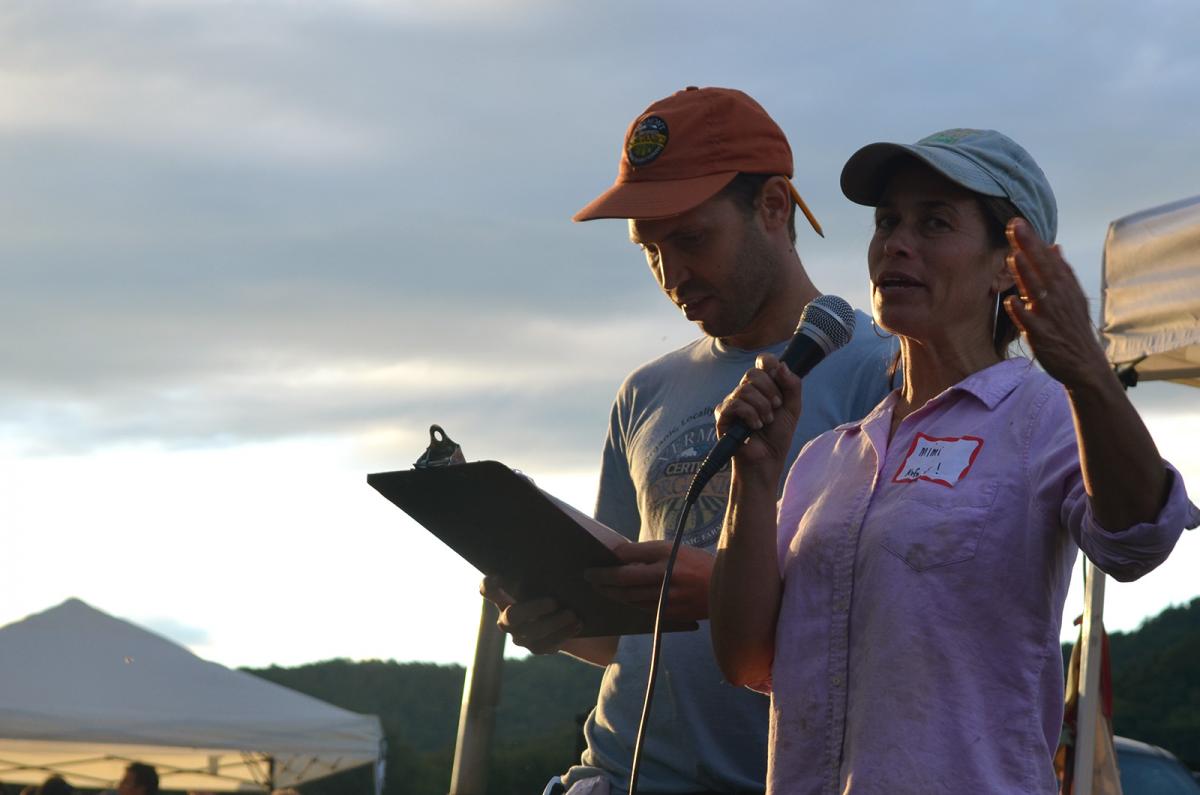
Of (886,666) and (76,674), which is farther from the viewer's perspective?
(76,674)

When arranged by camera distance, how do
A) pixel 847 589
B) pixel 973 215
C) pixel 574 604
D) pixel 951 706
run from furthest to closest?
pixel 574 604 → pixel 973 215 → pixel 847 589 → pixel 951 706

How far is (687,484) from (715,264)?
1.57 ft

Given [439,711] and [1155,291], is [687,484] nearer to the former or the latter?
[1155,291]

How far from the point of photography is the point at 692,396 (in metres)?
3.28

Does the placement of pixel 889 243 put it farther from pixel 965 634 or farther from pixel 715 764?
pixel 715 764

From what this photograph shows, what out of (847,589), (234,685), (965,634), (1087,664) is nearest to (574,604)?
(847,589)

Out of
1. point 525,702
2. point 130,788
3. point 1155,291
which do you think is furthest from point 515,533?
point 525,702

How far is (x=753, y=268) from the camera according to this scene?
326 centimetres

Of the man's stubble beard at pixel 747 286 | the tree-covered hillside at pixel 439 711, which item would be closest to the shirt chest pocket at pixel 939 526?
the man's stubble beard at pixel 747 286

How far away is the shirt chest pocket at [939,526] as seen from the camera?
2109mm

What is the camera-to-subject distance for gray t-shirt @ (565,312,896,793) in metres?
2.94

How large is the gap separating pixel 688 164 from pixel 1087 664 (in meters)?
2.81

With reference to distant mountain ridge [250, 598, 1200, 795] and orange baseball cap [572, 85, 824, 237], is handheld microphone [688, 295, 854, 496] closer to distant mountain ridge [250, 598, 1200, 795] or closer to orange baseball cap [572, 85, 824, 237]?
orange baseball cap [572, 85, 824, 237]

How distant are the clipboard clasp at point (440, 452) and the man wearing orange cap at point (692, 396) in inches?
13.1
